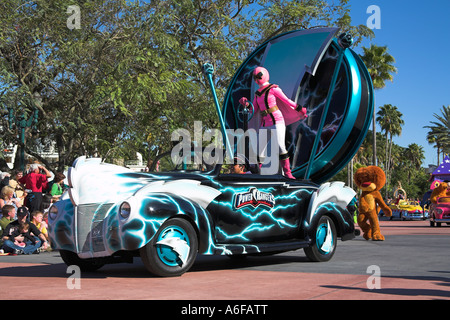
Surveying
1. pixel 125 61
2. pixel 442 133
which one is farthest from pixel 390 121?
pixel 125 61

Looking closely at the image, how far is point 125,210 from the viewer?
693 centimetres

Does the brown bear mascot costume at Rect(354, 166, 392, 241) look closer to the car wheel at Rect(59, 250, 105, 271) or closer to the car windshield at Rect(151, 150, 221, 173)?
the car windshield at Rect(151, 150, 221, 173)

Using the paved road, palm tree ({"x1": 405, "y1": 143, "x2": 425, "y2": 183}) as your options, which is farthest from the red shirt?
palm tree ({"x1": 405, "y1": 143, "x2": 425, "y2": 183})

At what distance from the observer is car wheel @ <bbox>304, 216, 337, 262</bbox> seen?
918 centimetres

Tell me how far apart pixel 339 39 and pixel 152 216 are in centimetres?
469

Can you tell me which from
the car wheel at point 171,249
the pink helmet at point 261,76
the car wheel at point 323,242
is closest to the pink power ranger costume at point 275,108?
the pink helmet at point 261,76

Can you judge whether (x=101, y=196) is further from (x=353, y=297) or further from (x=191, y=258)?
(x=353, y=297)

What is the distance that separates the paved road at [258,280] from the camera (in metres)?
5.88

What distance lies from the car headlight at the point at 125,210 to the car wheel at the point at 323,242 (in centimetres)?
317

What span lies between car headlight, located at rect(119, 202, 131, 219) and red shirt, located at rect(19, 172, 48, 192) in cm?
871

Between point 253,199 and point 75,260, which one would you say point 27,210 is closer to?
point 75,260

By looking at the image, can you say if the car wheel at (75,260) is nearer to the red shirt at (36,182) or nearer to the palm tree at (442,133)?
the red shirt at (36,182)

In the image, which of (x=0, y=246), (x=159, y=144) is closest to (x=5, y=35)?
(x=159, y=144)

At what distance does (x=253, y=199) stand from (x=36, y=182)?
838cm
